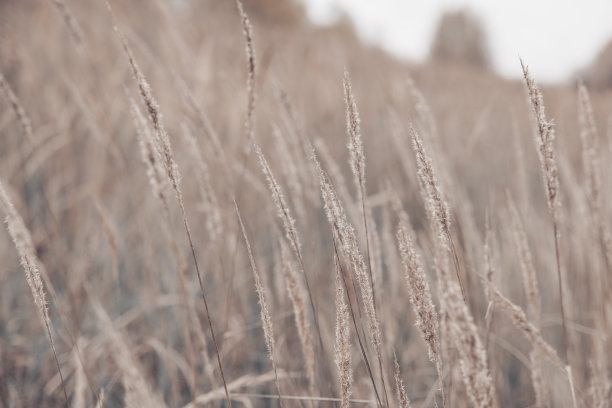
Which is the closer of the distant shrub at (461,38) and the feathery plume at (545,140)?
the feathery plume at (545,140)

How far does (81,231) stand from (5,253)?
254 millimetres

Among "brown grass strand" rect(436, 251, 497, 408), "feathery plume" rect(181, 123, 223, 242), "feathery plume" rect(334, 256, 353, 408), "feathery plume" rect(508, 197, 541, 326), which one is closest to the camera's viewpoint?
"brown grass strand" rect(436, 251, 497, 408)

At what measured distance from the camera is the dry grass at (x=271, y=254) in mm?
529

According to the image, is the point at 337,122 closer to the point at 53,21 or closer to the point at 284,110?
the point at 53,21

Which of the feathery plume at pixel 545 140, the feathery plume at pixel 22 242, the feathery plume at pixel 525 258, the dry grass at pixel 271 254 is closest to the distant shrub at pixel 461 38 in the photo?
the dry grass at pixel 271 254

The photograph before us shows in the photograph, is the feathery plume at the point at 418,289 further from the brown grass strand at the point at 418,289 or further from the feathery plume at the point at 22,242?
the feathery plume at the point at 22,242

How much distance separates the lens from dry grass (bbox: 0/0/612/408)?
53 cm

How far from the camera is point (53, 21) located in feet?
9.65

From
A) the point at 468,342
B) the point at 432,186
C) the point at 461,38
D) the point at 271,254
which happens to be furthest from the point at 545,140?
the point at 461,38

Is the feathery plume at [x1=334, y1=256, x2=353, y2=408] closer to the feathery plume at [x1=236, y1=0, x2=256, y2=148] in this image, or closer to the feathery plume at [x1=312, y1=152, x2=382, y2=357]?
the feathery plume at [x1=312, y1=152, x2=382, y2=357]

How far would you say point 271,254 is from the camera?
1.91m

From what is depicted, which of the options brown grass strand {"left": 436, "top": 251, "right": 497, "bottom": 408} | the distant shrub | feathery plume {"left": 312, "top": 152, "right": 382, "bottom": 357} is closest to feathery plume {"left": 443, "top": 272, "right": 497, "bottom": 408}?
brown grass strand {"left": 436, "top": 251, "right": 497, "bottom": 408}

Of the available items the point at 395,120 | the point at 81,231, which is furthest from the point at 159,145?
the point at 81,231

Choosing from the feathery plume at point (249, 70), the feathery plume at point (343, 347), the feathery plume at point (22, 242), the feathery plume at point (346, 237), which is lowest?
the feathery plume at point (343, 347)
